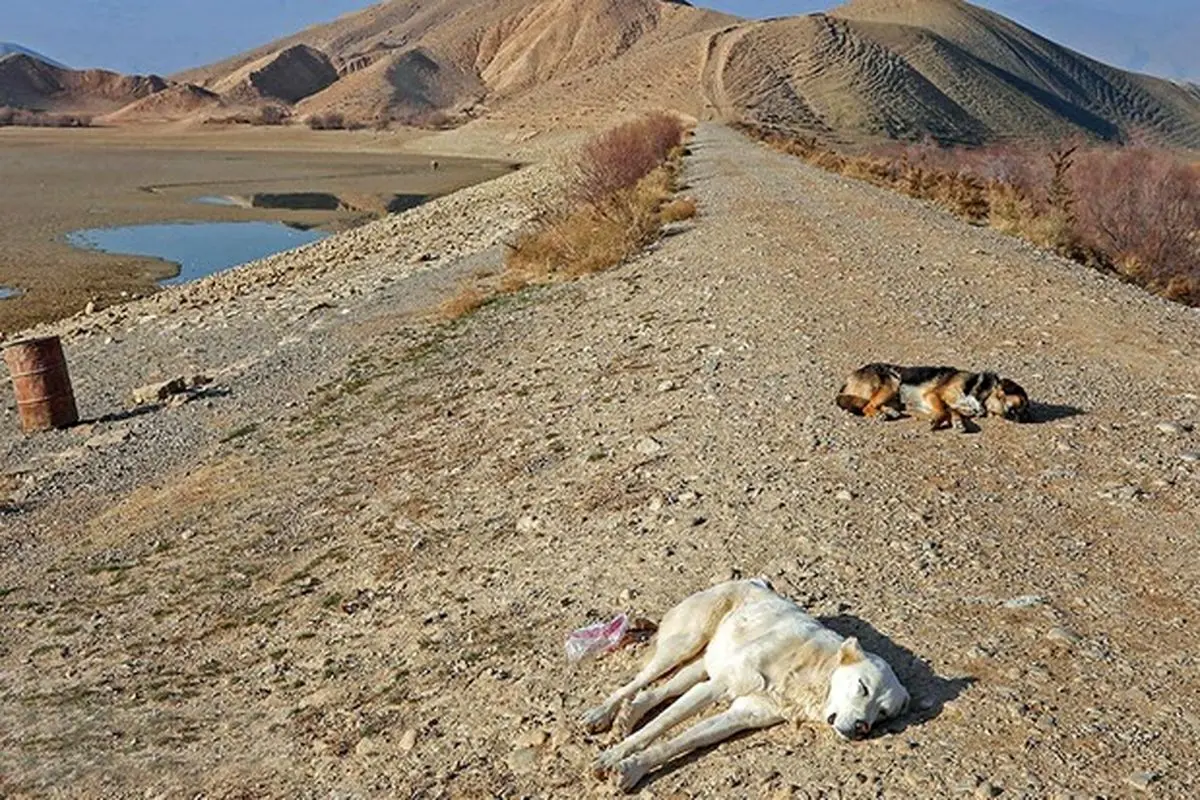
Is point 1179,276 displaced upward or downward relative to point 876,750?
downward

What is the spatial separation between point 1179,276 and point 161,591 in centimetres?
1674

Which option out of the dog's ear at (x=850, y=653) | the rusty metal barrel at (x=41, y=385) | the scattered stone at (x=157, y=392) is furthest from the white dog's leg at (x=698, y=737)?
the scattered stone at (x=157, y=392)

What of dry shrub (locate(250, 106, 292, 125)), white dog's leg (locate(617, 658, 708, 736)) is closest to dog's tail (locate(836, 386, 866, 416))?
white dog's leg (locate(617, 658, 708, 736))

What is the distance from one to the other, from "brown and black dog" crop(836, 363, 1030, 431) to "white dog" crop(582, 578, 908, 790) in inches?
137

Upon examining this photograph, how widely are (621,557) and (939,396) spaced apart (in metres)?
2.77

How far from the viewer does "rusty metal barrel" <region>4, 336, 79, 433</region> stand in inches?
490

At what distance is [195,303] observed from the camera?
20.6 m

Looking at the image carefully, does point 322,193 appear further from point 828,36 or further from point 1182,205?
point 828,36

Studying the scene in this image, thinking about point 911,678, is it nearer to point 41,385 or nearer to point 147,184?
point 41,385

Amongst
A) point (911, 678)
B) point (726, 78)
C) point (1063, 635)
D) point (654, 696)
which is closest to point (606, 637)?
point (654, 696)

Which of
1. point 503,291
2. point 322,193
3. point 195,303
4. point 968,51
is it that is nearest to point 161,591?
point 503,291

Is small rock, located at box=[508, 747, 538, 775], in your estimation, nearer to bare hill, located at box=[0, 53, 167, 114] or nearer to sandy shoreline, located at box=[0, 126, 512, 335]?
sandy shoreline, located at box=[0, 126, 512, 335]

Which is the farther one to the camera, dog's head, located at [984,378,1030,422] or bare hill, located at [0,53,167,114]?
bare hill, located at [0,53,167,114]

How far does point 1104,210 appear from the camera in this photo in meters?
22.2
